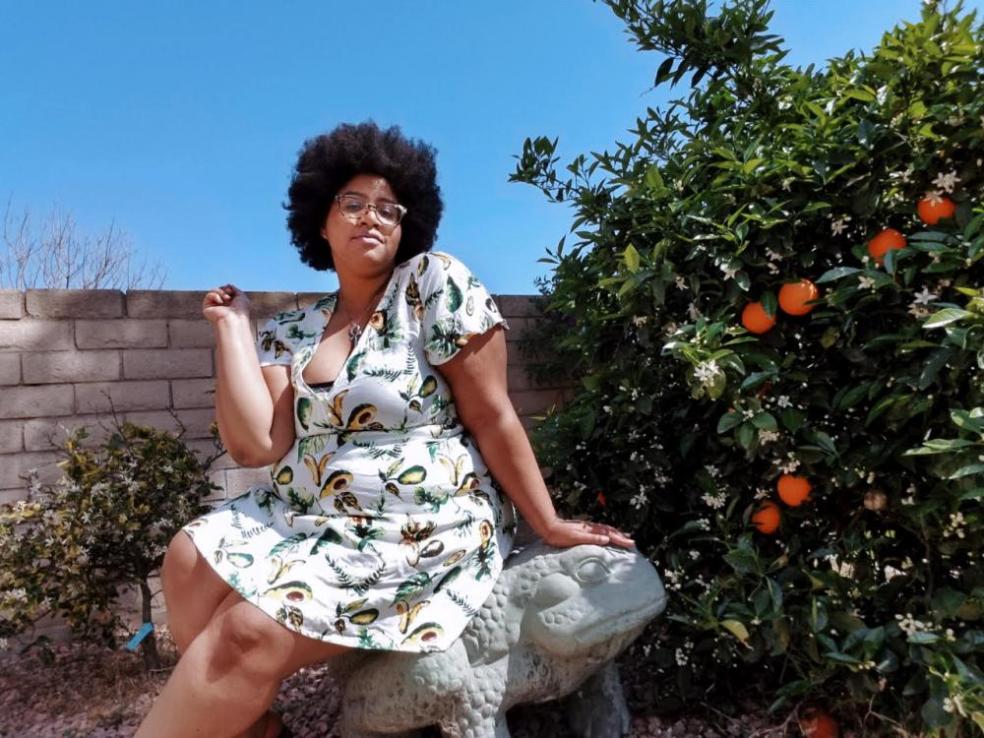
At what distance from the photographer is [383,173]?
6.70ft

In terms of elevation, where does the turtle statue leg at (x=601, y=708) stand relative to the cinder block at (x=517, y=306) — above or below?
below

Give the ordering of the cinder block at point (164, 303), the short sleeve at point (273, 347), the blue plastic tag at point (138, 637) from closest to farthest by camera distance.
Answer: the short sleeve at point (273, 347) → the blue plastic tag at point (138, 637) → the cinder block at point (164, 303)

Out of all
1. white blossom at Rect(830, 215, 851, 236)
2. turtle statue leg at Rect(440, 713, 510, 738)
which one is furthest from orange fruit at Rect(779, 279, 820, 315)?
turtle statue leg at Rect(440, 713, 510, 738)

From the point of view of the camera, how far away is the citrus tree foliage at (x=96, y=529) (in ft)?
9.22

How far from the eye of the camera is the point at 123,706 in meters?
2.66

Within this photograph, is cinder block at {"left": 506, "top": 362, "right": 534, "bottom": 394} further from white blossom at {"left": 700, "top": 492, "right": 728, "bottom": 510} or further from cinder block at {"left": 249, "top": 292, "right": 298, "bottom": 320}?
white blossom at {"left": 700, "top": 492, "right": 728, "bottom": 510}

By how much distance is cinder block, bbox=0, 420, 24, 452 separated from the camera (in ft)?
10.4

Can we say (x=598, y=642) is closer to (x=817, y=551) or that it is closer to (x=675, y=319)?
(x=817, y=551)

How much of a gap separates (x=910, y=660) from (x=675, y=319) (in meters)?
1.00

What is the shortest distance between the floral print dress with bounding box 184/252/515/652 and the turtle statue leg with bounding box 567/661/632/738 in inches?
20.3

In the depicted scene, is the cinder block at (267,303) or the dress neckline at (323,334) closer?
the dress neckline at (323,334)

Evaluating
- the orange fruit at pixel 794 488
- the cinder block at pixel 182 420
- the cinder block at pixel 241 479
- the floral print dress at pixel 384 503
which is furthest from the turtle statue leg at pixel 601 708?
the cinder block at pixel 182 420

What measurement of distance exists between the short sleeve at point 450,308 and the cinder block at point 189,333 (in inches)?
77.5

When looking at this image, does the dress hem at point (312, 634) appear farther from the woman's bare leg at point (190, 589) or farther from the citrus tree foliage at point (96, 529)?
the citrus tree foliage at point (96, 529)
